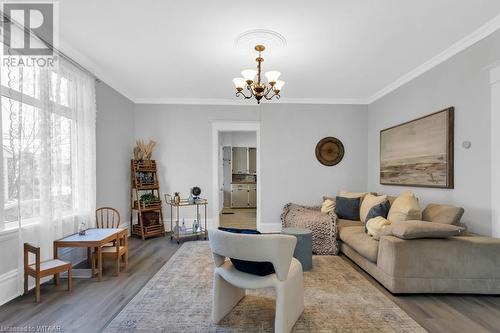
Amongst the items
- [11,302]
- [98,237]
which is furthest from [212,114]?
[11,302]

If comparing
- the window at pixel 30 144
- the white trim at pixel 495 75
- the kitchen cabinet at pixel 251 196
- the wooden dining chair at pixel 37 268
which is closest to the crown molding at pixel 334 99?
the white trim at pixel 495 75

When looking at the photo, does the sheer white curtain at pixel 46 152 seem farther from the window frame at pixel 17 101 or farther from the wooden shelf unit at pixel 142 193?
the wooden shelf unit at pixel 142 193

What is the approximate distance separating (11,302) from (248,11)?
3484 mm

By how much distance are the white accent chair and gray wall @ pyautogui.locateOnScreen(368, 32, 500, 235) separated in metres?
2.25

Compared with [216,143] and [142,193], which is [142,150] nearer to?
[142,193]

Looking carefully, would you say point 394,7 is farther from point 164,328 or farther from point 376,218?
point 164,328

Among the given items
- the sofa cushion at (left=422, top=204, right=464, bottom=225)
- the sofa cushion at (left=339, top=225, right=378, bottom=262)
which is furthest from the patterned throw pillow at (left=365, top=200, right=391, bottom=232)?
the sofa cushion at (left=422, top=204, right=464, bottom=225)

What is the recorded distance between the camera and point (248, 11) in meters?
2.35

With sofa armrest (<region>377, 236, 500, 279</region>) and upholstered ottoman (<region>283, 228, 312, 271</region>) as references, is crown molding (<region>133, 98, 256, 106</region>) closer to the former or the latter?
upholstered ottoman (<region>283, 228, 312, 271</region>)

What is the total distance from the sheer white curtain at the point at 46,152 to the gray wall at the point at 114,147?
482mm

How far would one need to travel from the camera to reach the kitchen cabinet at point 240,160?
28.9 ft

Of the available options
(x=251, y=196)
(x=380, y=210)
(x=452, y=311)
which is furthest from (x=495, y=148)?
(x=251, y=196)

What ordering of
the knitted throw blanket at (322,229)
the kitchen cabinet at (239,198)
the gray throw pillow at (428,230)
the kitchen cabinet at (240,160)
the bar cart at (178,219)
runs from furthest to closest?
1. the kitchen cabinet at (240,160)
2. the kitchen cabinet at (239,198)
3. the bar cart at (178,219)
4. the knitted throw blanket at (322,229)
5. the gray throw pillow at (428,230)

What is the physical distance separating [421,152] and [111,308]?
420cm
